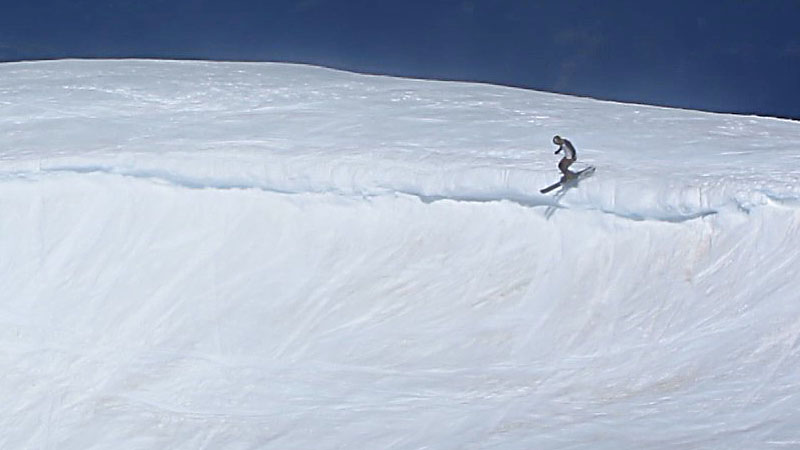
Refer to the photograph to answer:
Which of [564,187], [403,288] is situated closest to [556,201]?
[564,187]

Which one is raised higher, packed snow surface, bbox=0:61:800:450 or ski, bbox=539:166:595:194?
ski, bbox=539:166:595:194

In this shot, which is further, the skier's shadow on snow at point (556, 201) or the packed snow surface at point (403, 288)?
the skier's shadow on snow at point (556, 201)

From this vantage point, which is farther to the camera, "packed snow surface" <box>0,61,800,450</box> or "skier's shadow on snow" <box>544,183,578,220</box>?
"skier's shadow on snow" <box>544,183,578,220</box>

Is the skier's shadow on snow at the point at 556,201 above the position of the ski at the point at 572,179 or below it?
below

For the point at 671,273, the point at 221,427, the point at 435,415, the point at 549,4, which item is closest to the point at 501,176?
the point at 671,273

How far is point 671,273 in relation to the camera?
2373mm

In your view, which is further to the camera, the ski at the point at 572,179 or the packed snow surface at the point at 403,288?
the ski at the point at 572,179

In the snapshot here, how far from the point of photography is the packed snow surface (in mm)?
2215

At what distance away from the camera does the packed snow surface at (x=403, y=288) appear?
2.21 m

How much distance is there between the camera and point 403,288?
Answer: 248cm

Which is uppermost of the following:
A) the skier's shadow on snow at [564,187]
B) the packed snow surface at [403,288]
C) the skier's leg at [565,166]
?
the skier's leg at [565,166]

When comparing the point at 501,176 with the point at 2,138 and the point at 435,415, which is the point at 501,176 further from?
the point at 2,138

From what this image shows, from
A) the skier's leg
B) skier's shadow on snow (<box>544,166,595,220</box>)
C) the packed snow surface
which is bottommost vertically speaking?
the packed snow surface

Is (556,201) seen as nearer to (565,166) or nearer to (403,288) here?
(565,166)
